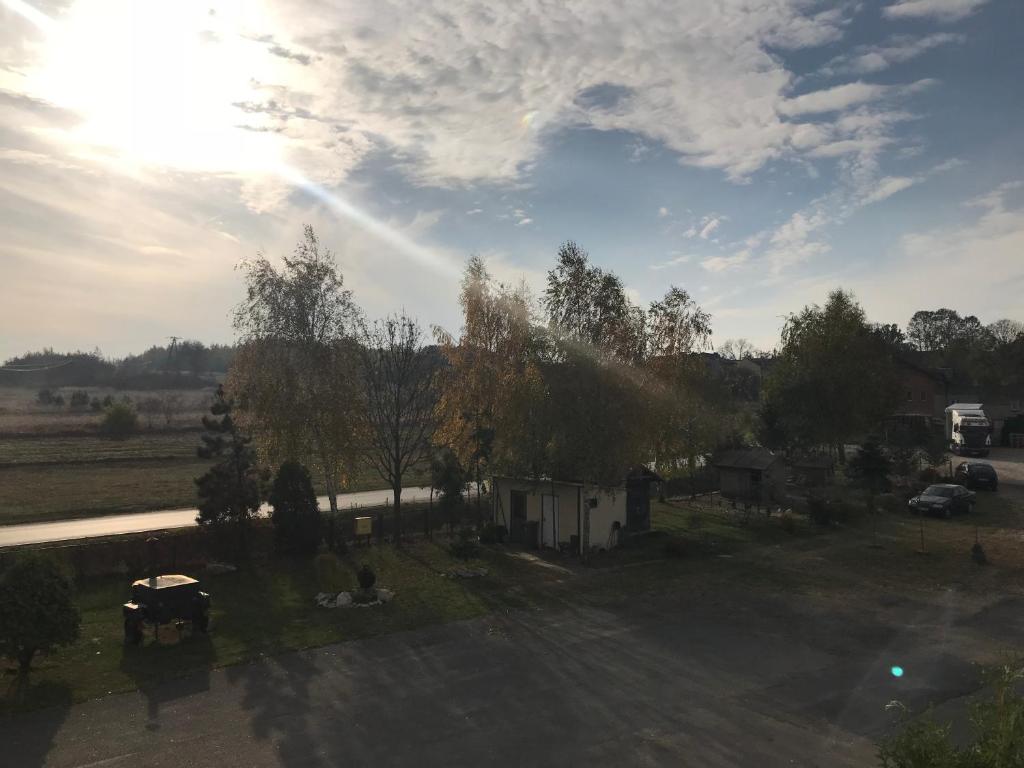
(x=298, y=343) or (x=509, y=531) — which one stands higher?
(x=298, y=343)

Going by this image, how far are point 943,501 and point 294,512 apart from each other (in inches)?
1232

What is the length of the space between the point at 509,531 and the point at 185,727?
18164mm

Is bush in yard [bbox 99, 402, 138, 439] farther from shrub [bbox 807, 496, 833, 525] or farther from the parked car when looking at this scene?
the parked car

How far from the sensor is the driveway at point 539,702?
11.2m

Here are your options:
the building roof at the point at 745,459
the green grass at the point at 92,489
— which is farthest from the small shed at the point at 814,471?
the green grass at the point at 92,489

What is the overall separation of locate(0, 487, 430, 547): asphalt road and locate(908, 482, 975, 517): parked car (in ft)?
86.6

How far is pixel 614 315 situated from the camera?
86.5 feet

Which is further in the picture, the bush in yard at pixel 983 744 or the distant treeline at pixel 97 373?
the distant treeline at pixel 97 373

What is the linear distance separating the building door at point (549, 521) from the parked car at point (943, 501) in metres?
20.5

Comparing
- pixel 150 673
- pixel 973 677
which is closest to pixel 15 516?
pixel 150 673

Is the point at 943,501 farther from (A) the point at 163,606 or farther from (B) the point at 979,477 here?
(A) the point at 163,606

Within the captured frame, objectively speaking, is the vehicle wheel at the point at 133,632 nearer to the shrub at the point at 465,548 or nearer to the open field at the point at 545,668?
the open field at the point at 545,668

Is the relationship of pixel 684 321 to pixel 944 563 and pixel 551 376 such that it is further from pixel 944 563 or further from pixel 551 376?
pixel 944 563

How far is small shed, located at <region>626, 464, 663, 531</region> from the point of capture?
30156 mm
